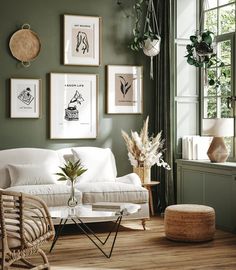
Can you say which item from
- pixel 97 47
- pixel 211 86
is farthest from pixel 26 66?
pixel 211 86

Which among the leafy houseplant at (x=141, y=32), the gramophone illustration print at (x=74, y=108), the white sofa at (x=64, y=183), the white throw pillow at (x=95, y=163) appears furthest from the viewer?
the leafy houseplant at (x=141, y=32)

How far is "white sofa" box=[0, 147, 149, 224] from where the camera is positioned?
5859mm

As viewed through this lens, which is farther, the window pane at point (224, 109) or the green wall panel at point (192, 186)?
the window pane at point (224, 109)

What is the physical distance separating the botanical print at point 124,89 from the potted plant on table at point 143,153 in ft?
1.54

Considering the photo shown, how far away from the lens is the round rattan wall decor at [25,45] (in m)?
6.63

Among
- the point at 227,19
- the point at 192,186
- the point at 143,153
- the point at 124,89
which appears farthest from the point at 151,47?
the point at 192,186

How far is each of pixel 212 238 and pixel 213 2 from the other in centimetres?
301

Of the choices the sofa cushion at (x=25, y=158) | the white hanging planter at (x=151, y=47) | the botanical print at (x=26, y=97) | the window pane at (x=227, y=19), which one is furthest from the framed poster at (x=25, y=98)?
the window pane at (x=227, y=19)

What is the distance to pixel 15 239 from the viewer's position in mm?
3877

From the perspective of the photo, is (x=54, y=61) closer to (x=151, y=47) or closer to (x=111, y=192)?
(x=151, y=47)

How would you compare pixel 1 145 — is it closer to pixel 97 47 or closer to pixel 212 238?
pixel 97 47

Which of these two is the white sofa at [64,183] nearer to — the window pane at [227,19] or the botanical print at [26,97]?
the botanical print at [26,97]

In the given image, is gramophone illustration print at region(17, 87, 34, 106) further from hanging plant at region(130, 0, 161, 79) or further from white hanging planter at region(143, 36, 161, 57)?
white hanging planter at region(143, 36, 161, 57)

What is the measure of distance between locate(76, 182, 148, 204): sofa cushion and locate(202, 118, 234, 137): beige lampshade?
1.00 metres
